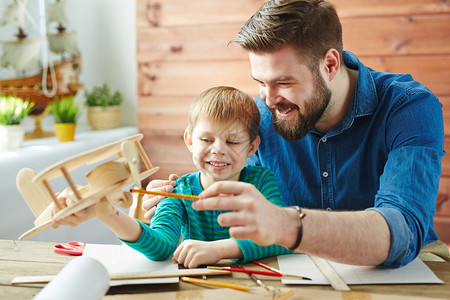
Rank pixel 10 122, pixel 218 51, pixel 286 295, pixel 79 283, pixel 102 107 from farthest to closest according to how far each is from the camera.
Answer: pixel 102 107
pixel 218 51
pixel 10 122
pixel 286 295
pixel 79 283

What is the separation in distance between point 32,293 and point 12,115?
1.55 m

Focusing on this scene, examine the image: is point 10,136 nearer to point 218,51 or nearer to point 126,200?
point 218,51

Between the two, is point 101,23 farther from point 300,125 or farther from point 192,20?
point 300,125

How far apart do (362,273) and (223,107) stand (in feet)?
1.66

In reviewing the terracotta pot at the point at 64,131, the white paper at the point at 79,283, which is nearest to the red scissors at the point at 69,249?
the white paper at the point at 79,283

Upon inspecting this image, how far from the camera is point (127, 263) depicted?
1.03 metres

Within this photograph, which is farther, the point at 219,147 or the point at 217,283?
the point at 219,147

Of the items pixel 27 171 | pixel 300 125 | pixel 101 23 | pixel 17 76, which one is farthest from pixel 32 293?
pixel 101 23

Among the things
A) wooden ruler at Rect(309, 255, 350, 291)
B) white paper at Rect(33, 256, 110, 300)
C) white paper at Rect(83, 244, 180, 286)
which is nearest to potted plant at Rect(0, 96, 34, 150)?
white paper at Rect(83, 244, 180, 286)

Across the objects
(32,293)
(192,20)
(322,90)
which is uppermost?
(192,20)

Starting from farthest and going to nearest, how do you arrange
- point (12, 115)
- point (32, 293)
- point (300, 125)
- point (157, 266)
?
point (12, 115), point (300, 125), point (157, 266), point (32, 293)

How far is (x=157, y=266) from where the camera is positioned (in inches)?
39.9

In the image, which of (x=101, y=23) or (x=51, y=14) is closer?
(x=51, y=14)

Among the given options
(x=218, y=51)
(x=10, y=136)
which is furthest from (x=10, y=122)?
(x=218, y=51)
